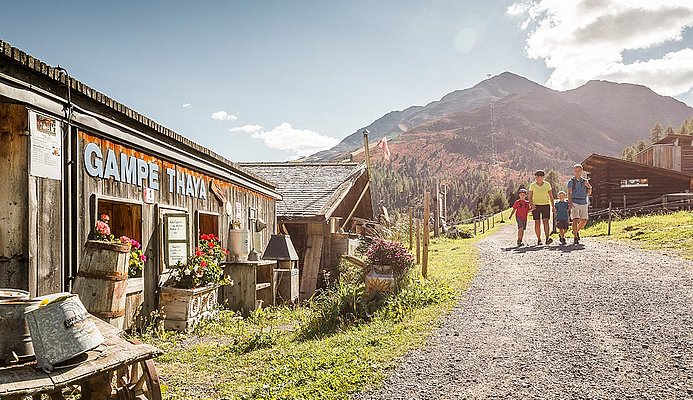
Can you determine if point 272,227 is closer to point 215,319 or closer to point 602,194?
point 215,319

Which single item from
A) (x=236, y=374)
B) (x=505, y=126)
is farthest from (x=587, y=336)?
(x=505, y=126)

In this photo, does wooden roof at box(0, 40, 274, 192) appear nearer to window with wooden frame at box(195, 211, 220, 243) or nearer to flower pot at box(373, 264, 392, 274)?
window with wooden frame at box(195, 211, 220, 243)

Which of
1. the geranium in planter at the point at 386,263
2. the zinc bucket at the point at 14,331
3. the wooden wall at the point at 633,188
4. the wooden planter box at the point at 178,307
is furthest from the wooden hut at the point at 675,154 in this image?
the zinc bucket at the point at 14,331

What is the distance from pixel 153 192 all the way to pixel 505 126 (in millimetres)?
177311

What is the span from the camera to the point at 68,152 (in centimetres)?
551

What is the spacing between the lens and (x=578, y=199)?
523 inches

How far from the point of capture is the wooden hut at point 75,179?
15.6 feet

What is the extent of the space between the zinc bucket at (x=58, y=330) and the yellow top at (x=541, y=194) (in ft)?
38.0

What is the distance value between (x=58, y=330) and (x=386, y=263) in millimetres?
6626

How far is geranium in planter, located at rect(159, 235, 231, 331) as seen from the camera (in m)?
7.66

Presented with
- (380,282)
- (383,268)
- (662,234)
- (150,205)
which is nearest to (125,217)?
(150,205)

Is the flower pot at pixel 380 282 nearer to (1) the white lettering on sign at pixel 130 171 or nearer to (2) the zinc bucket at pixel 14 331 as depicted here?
(1) the white lettering on sign at pixel 130 171

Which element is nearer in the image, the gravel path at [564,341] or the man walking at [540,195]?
the gravel path at [564,341]

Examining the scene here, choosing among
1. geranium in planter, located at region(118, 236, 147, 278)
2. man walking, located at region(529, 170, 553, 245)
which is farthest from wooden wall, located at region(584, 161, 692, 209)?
geranium in planter, located at region(118, 236, 147, 278)
